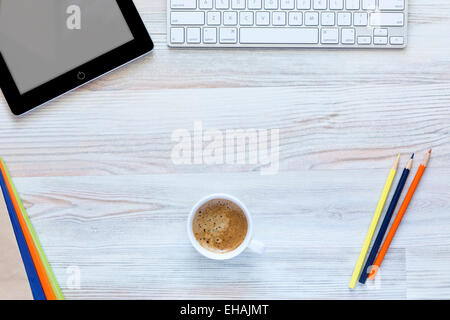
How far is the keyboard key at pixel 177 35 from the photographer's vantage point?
33.9 inches

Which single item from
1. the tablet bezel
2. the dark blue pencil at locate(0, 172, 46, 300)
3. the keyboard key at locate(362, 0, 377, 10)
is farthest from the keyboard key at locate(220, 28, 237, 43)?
the dark blue pencil at locate(0, 172, 46, 300)

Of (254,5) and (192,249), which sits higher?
(254,5)

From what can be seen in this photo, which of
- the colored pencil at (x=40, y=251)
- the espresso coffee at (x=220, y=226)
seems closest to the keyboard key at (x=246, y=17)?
the espresso coffee at (x=220, y=226)

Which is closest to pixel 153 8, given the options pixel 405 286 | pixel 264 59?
pixel 264 59

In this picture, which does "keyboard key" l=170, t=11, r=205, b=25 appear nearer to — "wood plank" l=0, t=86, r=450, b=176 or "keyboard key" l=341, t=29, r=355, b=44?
"wood plank" l=0, t=86, r=450, b=176

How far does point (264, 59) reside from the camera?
88 cm

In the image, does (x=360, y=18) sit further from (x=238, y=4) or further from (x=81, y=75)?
(x=81, y=75)

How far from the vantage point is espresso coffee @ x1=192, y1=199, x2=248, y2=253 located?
85 centimetres

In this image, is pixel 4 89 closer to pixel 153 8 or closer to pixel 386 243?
pixel 153 8

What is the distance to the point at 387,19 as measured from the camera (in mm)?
862

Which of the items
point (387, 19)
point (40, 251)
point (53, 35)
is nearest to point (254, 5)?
point (387, 19)

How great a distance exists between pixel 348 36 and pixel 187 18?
0.90 feet
